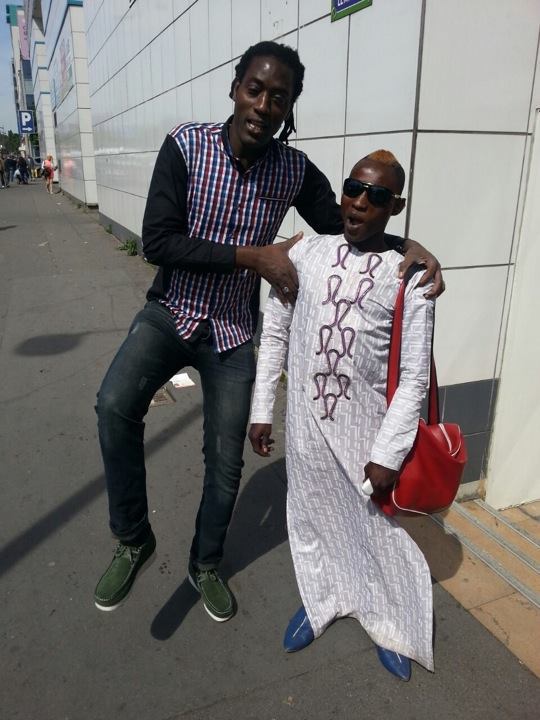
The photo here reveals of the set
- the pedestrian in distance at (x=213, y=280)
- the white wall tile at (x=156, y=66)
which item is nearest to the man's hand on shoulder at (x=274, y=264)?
the pedestrian in distance at (x=213, y=280)

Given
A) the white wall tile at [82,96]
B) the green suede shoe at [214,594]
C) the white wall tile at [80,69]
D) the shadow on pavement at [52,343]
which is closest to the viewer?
the green suede shoe at [214,594]

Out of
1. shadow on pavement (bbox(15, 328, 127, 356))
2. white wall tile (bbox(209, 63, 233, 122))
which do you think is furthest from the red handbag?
shadow on pavement (bbox(15, 328, 127, 356))

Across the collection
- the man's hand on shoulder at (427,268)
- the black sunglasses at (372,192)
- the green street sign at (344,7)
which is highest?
the green street sign at (344,7)

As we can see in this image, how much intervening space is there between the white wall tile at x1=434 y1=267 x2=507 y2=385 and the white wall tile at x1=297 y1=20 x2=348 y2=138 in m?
1.34

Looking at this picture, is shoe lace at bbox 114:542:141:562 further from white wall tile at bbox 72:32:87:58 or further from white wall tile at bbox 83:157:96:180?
white wall tile at bbox 72:32:87:58

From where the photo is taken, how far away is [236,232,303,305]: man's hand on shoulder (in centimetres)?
211

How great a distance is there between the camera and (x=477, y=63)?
116 inches

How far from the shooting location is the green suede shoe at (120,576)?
8.02 ft

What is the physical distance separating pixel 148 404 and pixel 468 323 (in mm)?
1946

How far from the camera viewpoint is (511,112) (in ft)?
10.2

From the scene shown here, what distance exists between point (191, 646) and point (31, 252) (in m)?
11.4

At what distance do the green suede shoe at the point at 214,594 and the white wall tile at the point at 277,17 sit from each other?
3731 mm

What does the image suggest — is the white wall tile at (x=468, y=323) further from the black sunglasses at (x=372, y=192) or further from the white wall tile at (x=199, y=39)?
the white wall tile at (x=199, y=39)

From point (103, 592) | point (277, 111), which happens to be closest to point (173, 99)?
point (277, 111)
